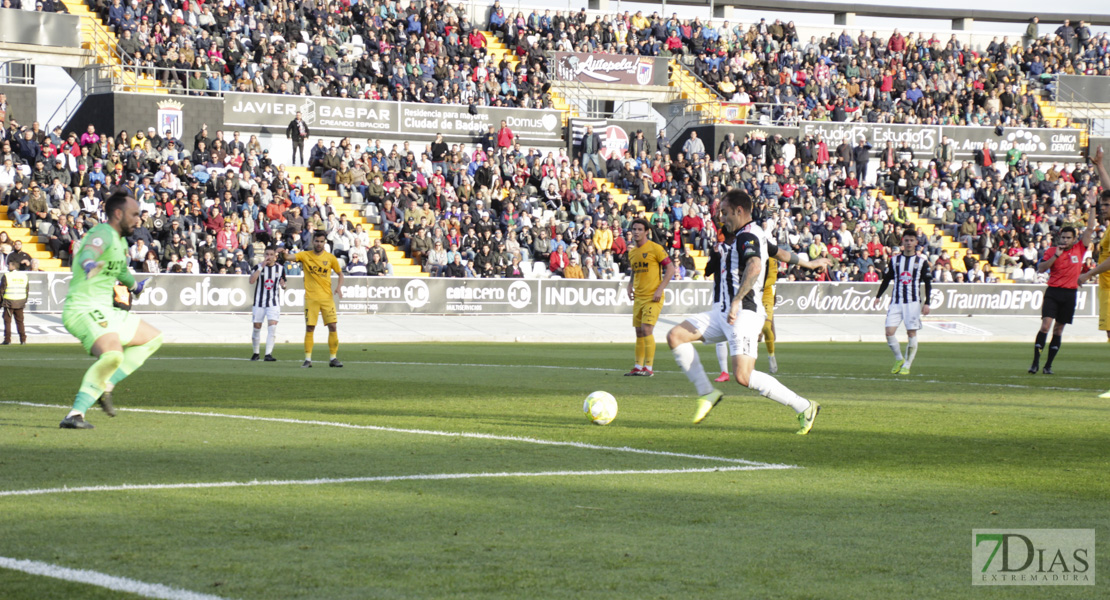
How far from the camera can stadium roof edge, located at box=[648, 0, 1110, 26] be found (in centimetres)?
5731

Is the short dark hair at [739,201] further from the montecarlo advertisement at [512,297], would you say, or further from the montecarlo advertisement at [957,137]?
the montecarlo advertisement at [957,137]

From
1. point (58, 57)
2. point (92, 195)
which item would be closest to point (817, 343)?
point (92, 195)

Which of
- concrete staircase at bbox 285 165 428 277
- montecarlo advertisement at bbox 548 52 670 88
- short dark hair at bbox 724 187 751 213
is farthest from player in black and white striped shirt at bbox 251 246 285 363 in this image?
montecarlo advertisement at bbox 548 52 670 88

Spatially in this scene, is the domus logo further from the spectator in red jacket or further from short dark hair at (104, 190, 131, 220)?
short dark hair at (104, 190, 131, 220)

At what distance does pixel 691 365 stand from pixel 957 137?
40448 millimetres

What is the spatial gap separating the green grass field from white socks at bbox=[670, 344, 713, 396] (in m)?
0.35

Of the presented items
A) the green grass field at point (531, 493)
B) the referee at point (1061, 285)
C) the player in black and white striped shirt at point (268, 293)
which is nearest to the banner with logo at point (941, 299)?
the referee at point (1061, 285)

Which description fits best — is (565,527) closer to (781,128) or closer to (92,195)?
(92,195)

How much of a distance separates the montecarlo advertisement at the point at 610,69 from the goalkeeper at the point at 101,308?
120 ft

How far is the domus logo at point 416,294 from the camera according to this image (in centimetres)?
3256

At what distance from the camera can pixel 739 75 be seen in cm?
4828

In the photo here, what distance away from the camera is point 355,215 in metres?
35.8

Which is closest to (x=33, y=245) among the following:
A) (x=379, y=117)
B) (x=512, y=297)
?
(x=512, y=297)

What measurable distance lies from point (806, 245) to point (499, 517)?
33.5 metres
